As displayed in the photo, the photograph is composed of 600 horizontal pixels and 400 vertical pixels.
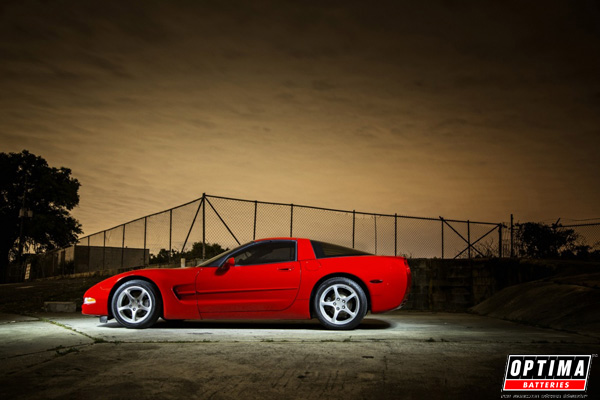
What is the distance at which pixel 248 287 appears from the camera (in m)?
7.10

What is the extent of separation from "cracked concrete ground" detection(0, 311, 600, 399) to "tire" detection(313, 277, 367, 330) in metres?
0.35

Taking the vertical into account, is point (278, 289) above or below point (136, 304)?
above

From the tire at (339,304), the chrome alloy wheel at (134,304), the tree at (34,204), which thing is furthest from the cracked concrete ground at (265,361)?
the tree at (34,204)

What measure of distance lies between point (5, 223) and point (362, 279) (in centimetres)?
5035

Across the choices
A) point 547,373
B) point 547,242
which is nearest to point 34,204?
point 547,242

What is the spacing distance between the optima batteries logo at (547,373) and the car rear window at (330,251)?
10.2ft

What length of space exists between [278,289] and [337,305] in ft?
2.62

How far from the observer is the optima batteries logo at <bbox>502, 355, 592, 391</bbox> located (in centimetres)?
360

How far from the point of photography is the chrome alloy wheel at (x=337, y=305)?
23.0 feet

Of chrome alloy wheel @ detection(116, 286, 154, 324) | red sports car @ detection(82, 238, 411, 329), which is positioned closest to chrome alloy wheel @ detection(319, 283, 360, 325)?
red sports car @ detection(82, 238, 411, 329)

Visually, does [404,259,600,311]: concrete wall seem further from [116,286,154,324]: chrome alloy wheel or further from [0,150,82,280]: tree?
[0,150,82,280]: tree

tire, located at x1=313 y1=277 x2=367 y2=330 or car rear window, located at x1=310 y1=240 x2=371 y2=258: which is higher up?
car rear window, located at x1=310 y1=240 x2=371 y2=258

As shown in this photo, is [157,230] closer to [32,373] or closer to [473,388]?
[32,373]

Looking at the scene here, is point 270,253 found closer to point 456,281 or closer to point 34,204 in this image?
point 456,281
